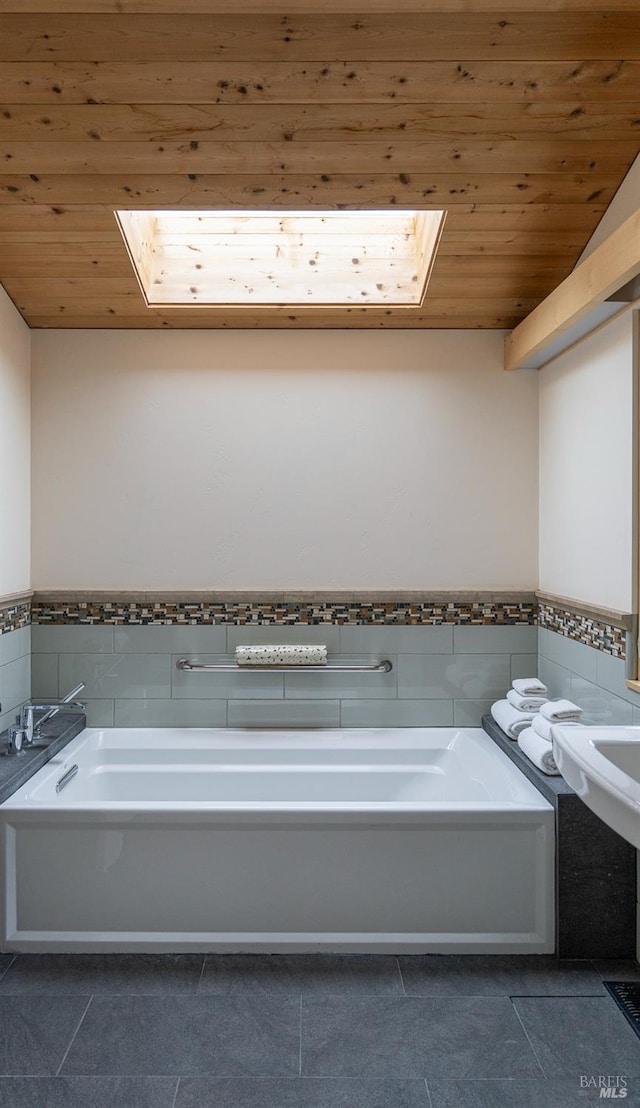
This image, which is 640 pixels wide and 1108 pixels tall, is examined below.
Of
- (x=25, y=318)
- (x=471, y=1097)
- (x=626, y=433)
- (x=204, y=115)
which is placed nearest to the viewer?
(x=471, y=1097)

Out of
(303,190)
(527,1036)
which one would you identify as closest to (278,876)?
(527,1036)

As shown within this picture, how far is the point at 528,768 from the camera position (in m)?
2.78

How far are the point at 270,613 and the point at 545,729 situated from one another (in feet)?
4.50

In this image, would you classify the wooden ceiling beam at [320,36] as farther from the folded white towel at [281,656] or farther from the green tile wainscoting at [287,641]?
the folded white towel at [281,656]

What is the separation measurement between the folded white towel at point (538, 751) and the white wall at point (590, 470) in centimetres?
59

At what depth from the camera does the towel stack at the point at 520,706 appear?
3.09 m

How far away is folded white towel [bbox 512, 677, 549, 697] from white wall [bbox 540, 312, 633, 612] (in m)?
0.43

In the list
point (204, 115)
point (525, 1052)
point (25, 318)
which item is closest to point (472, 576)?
point (525, 1052)

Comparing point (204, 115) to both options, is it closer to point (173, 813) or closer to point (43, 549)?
point (43, 549)

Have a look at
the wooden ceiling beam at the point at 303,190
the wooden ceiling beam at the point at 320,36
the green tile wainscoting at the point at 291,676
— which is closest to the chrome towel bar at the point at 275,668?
the green tile wainscoting at the point at 291,676

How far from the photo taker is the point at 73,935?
99.7 inches

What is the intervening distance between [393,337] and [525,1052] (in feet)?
9.45

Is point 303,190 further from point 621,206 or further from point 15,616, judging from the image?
point 15,616

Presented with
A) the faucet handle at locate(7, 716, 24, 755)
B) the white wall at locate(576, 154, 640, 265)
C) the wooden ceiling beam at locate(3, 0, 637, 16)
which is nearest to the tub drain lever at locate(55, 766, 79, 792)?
the faucet handle at locate(7, 716, 24, 755)
